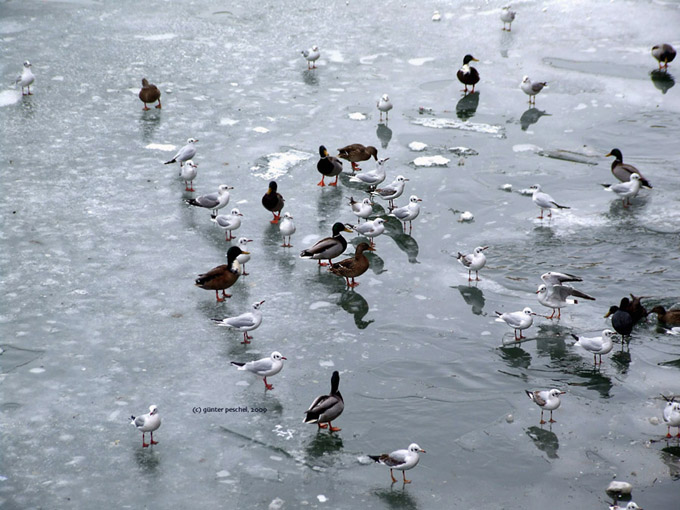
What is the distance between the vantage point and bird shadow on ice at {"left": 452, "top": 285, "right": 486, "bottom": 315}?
12091mm

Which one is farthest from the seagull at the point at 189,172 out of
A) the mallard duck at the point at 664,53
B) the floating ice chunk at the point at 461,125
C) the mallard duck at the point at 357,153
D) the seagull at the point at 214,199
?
the mallard duck at the point at 664,53

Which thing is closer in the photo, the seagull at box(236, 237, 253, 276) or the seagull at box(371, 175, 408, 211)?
the seagull at box(236, 237, 253, 276)

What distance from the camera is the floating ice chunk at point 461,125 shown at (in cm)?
1784

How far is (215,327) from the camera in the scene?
11734 mm

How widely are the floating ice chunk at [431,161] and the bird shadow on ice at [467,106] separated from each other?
218 centimetres

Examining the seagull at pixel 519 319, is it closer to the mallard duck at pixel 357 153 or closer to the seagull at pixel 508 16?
the mallard duck at pixel 357 153

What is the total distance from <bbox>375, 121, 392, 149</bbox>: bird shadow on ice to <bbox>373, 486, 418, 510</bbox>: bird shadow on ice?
9.78m

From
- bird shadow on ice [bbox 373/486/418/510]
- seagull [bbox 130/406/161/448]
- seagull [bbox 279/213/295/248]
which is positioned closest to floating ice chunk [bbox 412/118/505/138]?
seagull [bbox 279/213/295/248]

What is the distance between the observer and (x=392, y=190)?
14.9 meters

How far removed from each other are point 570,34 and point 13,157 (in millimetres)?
15515

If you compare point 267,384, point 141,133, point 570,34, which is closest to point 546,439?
point 267,384

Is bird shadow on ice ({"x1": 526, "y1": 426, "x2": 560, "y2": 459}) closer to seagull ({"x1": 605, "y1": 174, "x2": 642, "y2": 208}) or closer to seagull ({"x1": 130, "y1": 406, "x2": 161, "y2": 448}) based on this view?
seagull ({"x1": 130, "y1": 406, "x2": 161, "y2": 448})

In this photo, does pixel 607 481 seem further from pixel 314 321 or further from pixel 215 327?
pixel 215 327

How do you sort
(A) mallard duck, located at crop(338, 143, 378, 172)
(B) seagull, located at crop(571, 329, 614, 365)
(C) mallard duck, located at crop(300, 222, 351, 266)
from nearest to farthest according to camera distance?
(B) seagull, located at crop(571, 329, 614, 365), (C) mallard duck, located at crop(300, 222, 351, 266), (A) mallard duck, located at crop(338, 143, 378, 172)
